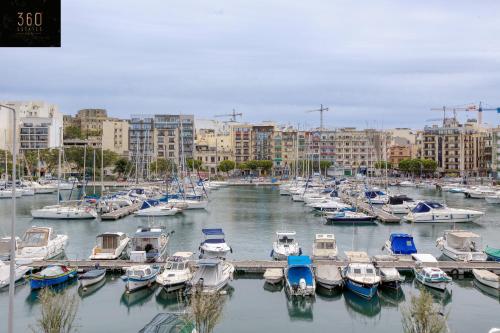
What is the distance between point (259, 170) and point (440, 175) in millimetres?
46954

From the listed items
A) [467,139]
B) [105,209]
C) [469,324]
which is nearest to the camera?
[469,324]

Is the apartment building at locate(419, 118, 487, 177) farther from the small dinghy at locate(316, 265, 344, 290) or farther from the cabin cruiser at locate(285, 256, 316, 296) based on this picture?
the cabin cruiser at locate(285, 256, 316, 296)

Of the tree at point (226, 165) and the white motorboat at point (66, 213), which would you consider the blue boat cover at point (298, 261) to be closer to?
the white motorboat at point (66, 213)

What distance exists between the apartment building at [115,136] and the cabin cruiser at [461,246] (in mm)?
133051

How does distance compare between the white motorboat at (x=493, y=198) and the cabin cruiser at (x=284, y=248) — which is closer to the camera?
the cabin cruiser at (x=284, y=248)

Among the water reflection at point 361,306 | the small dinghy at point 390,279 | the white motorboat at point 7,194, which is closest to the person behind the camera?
the water reflection at point 361,306

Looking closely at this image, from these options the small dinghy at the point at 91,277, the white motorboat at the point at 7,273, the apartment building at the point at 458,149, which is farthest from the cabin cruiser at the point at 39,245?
the apartment building at the point at 458,149

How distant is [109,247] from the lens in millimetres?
39219

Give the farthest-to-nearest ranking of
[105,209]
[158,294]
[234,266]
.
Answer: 1. [105,209]
2. [234,266]
3. [158,294]

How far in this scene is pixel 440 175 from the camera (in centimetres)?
15412

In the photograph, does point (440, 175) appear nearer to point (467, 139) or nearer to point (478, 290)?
point (467, 139)

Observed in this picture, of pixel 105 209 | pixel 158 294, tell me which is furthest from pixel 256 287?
pixel 105 209

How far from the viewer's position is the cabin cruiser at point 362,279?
29859mm

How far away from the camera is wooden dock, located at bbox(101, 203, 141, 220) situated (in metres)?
64.0
